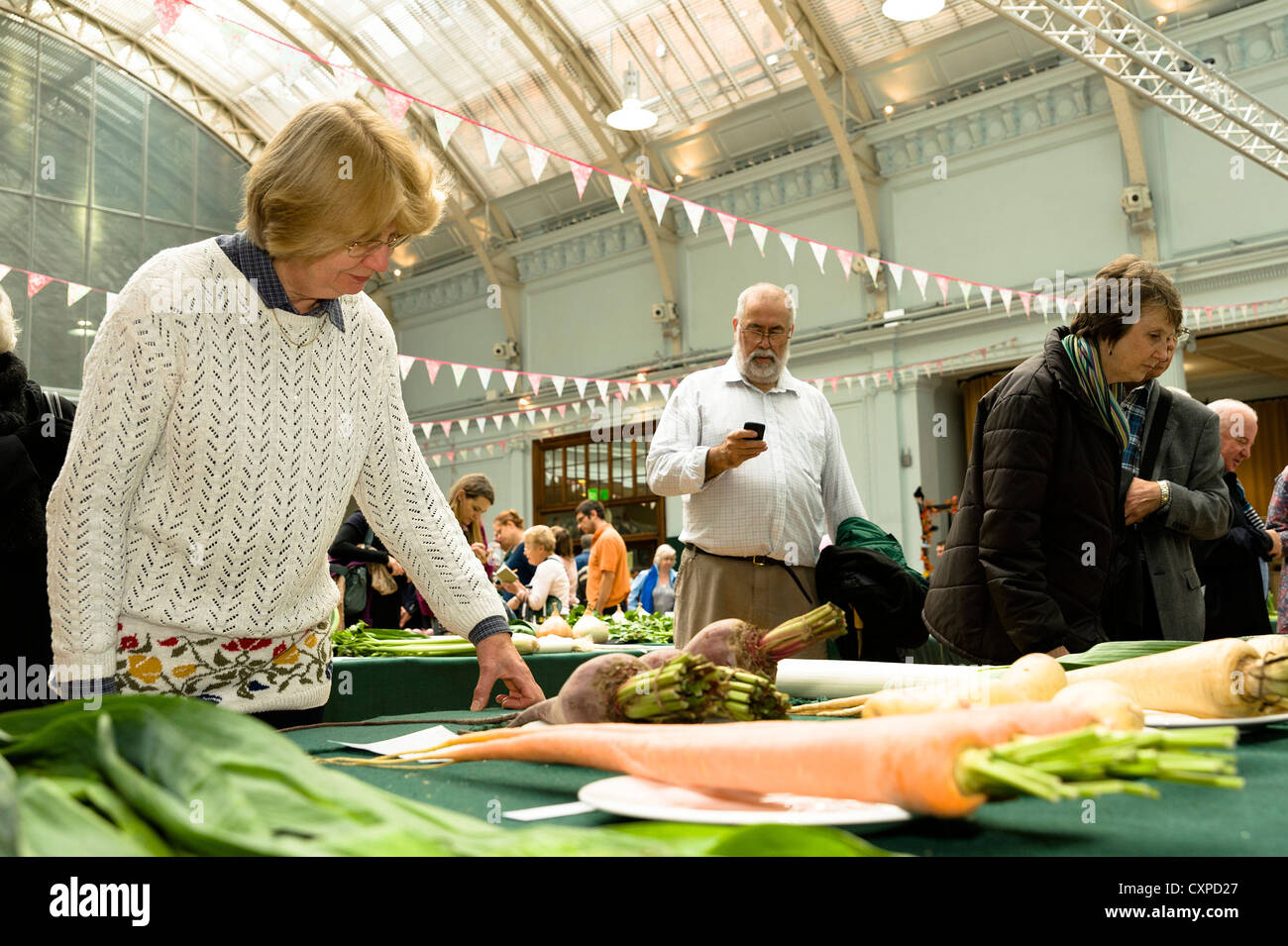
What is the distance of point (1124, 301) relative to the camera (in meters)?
2.19

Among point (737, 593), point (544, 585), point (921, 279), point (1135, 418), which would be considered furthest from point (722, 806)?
point (921, 279)

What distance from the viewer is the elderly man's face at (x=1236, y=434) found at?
12.5ft

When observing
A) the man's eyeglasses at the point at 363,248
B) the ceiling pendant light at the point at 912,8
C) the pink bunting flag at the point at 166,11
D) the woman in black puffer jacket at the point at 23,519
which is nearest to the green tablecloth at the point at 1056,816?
the man's eyeglasses at the point at 363,248

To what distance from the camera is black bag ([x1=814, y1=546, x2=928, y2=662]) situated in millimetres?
2264

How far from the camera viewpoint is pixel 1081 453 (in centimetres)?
211

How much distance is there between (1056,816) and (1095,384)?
1708mm

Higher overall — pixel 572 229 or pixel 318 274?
pixel 572 229

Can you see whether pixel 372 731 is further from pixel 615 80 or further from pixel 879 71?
pixel 615 80

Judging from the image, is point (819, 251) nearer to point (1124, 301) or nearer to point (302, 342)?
point (1124, 301)

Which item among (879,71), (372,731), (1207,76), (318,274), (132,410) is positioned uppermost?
(879,71)

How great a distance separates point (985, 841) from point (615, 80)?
12.7m

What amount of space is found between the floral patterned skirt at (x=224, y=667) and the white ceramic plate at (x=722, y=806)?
2.70ft
